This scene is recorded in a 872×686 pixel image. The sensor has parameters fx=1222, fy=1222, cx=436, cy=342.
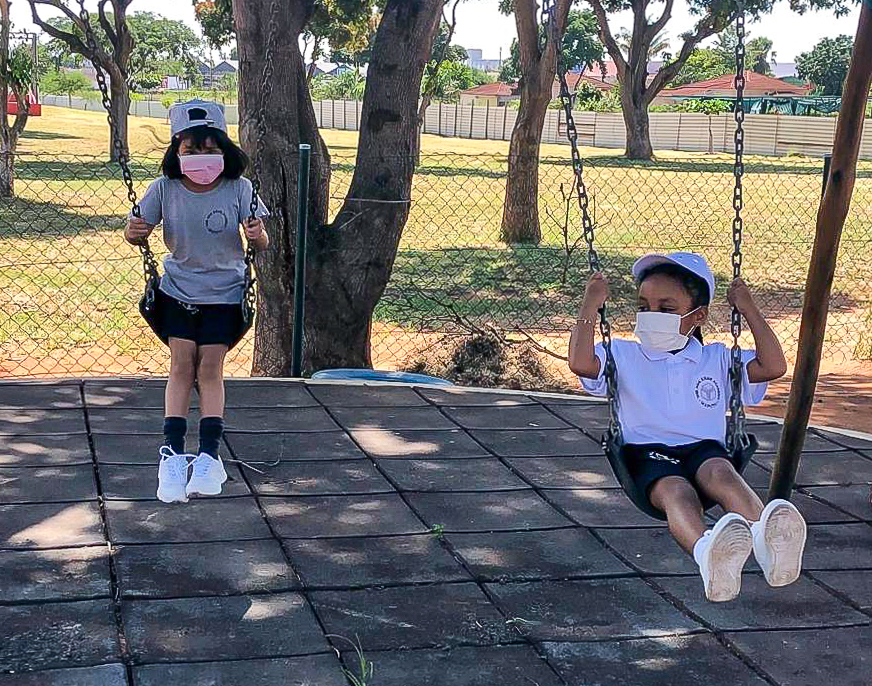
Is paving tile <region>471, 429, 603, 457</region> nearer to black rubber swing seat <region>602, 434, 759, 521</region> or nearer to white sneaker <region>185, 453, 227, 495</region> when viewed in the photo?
white sneaker <region>185, 453, 227, 495</region>

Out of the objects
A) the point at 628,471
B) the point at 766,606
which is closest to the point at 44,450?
the point at 628,471

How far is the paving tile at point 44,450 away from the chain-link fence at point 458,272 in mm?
2733

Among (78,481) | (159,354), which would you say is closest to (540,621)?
(78,481)

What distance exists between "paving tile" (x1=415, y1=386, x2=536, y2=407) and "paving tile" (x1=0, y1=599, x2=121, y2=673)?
2903mm

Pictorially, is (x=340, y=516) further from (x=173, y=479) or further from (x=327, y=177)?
(x=327, y=177)

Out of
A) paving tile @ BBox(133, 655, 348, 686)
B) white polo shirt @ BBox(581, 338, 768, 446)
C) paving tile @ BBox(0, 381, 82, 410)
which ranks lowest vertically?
paving tile @ BBox(133, 655, 348, 686)

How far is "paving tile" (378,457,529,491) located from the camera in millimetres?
4871

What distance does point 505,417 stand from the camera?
5980 millimetres

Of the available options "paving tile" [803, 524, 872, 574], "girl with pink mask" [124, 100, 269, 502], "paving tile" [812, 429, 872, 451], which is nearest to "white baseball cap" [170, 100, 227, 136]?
"girl with pink mask" [124, 100, 269, 502]

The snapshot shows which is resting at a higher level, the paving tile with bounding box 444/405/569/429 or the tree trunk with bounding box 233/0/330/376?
the tree trunk with bounding box 233/0/330/376

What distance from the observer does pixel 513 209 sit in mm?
15422

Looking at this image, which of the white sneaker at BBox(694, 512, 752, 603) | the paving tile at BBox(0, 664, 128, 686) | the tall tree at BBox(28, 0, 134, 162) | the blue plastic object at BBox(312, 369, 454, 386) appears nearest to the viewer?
the paving tile at BBox(0, 664, 128, 686)

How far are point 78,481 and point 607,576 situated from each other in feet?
6.80

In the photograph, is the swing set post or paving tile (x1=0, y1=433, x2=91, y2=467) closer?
the swing set post
